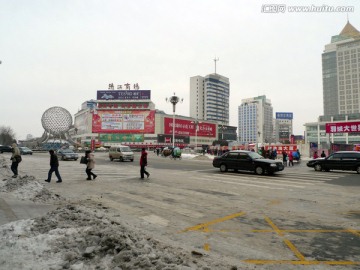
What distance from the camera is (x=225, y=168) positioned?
18.6 metres

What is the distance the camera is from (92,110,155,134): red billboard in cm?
10950

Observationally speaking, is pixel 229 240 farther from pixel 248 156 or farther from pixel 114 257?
pixel 248 156

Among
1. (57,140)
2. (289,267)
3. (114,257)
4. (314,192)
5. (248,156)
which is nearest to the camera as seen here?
(114,257)

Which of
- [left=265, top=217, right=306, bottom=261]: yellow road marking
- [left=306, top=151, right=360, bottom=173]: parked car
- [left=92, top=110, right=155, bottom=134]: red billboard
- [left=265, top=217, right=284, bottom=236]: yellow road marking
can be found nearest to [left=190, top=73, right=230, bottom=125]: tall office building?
[left=92, top=110, right=155, bottom=134]: red billboard

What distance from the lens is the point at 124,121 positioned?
110062 millimetres

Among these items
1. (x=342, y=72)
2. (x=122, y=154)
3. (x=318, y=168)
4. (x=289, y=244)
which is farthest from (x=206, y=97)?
(x=289, y=244)

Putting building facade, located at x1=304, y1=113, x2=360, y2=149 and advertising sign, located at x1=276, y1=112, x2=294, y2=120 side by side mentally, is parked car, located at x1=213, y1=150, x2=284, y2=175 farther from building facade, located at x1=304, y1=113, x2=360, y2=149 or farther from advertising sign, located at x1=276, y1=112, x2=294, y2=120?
building facade, located at x1=304, y1=113, x2=360, y2=149

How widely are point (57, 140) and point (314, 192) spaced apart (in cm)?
11988

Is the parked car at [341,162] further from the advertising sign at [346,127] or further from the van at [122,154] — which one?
the van at [122,154]

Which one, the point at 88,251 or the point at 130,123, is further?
the point at 130,123

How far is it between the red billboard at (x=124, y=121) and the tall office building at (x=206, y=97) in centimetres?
6823

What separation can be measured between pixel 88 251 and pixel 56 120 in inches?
4617

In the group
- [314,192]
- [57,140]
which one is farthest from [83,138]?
[314,192]

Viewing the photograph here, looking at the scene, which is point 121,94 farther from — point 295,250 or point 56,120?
point 295,250
